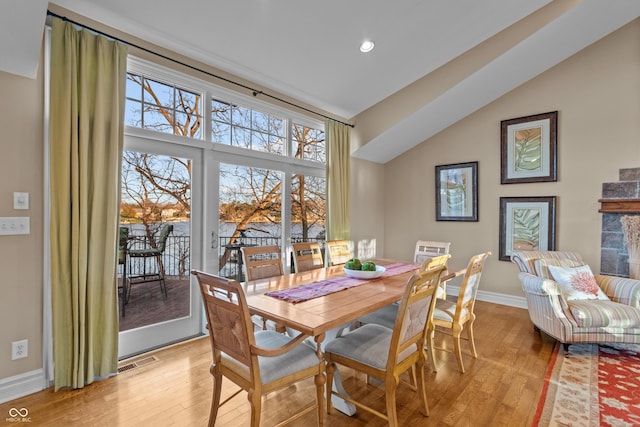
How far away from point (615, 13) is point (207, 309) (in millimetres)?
5114

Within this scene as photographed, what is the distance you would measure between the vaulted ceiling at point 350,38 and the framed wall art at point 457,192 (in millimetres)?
906

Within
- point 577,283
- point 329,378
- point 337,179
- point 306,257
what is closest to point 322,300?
point 329,378

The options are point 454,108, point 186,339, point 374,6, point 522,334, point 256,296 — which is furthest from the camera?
point 454,108

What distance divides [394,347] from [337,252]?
1911 mm

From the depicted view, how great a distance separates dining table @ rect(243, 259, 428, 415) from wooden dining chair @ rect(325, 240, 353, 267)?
0.70 meters

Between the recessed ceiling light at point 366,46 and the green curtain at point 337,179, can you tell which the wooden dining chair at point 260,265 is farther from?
the recessed ceiling light at point 366,46

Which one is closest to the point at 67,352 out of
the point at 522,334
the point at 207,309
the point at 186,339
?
the point at 186,339

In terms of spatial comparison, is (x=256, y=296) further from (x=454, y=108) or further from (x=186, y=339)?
(x=454, y=108)

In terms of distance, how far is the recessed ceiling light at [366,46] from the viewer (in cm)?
334

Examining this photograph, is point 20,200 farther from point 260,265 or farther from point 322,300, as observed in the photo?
point 322,300

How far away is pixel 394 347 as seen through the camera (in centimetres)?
172

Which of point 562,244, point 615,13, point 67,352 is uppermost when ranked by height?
point 615,13

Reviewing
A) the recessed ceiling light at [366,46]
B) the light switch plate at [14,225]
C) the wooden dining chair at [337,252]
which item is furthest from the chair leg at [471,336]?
the light switch plate at [14,225]

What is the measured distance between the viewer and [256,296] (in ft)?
6.88
